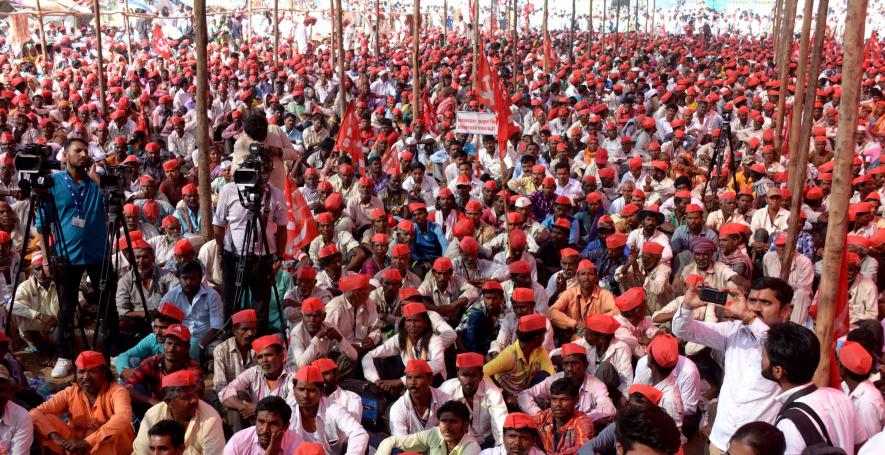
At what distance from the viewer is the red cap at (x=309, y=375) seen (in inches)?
184

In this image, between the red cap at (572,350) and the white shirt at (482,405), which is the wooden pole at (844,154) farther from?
the white shirt at (482,405)

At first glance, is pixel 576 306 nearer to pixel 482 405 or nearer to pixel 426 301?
pixel 426 301

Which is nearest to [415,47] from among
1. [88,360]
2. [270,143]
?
[270,143]

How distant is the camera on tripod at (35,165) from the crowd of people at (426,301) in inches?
0.6

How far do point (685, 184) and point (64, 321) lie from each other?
19.4ft

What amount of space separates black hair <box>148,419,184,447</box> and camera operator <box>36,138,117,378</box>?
159 cm

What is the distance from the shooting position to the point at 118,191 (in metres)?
5.25

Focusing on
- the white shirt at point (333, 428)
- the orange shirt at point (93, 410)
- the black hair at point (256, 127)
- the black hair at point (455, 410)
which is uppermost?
the black hair at point (256, 127)

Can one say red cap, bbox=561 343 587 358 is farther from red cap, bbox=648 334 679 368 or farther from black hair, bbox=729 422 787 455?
black hair, bbox=729 422 787 455

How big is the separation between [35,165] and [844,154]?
175 inches

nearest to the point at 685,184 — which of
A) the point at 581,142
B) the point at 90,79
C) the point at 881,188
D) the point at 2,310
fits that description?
the point at 881,188

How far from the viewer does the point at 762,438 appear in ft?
9.01

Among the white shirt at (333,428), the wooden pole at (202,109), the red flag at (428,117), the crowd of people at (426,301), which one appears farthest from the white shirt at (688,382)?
the red flag at (428,117)

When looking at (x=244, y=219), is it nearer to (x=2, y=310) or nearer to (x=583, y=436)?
(x=2, y=310)
